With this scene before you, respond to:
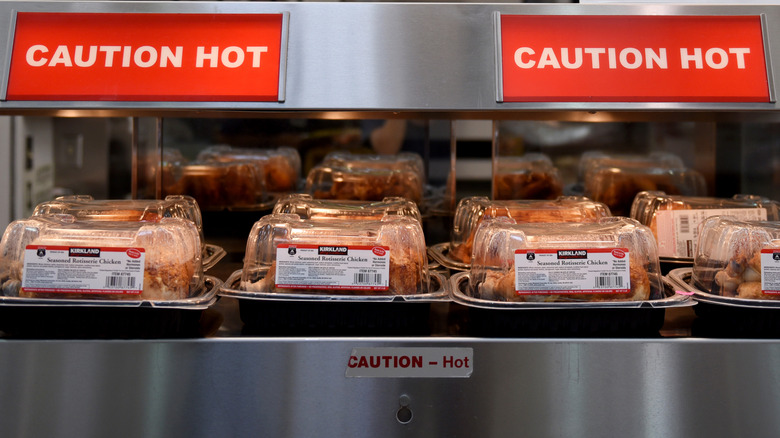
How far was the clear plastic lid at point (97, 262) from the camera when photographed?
1.10m

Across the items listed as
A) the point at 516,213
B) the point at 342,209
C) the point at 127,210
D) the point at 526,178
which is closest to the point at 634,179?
the point at 526,178

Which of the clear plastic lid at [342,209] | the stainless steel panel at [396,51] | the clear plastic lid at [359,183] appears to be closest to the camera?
the stainless steel panel at [396,51]

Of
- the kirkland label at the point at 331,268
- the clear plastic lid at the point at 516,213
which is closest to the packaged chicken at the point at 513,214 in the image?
the clear plastic lid at the point at 516,213

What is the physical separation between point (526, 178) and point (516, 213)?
418 mm

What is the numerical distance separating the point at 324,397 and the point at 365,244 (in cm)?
27

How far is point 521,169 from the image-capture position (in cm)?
200

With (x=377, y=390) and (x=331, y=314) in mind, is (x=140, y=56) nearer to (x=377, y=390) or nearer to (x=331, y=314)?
(x=331, y=314)

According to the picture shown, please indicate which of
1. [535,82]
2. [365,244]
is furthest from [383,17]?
[365,244]

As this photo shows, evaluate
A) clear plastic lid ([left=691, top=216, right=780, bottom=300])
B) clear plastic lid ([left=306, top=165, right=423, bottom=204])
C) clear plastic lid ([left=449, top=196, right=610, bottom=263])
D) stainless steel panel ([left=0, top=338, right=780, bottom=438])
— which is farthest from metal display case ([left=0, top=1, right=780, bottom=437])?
clear plastic lid ([left=306, top=165, right=423, bottom=204])

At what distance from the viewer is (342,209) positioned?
5.12 ft

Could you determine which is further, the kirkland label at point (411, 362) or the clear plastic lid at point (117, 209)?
the clear plastic lid at point (117, 209)

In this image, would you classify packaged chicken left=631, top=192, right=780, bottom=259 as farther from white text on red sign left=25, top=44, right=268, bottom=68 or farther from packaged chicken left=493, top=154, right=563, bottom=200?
white text on red sign left=25, top=44, right=268, bottom=68

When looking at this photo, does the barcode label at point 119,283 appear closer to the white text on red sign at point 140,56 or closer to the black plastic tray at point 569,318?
the white text on red sign at point 140,56

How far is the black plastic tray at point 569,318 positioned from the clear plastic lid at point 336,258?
0.15 m
